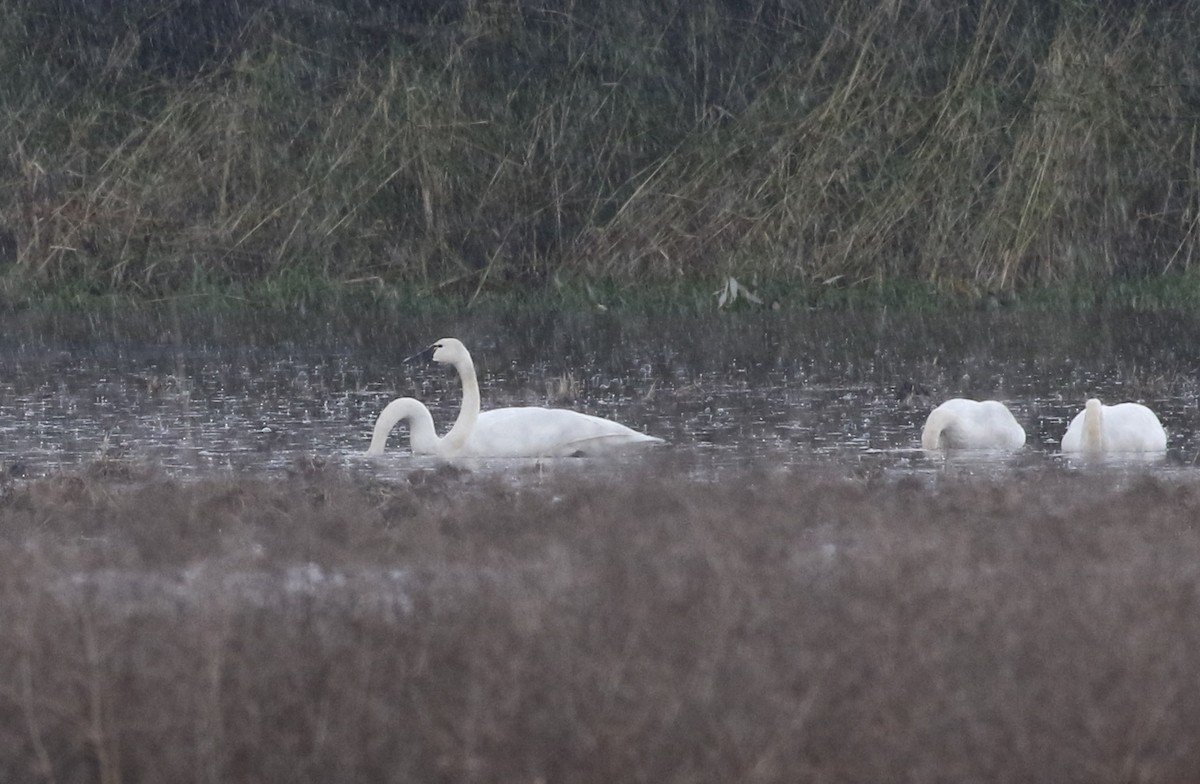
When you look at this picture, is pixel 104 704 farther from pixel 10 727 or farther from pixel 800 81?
pixel 800 81

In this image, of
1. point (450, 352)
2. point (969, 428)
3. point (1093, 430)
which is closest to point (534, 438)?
point (450, 352)

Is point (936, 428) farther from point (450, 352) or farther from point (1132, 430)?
point (450, 352)

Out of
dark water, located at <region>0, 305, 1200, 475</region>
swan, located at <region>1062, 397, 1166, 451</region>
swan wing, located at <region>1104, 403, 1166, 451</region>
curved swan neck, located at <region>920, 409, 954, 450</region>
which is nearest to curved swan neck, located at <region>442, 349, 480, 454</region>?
dark water, located at <region>0, 305, 1200, 475</region>

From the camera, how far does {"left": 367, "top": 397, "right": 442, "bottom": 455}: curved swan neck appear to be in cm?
963

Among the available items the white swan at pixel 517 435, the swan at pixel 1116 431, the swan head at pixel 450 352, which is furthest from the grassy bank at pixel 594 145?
the white swan at pixel 517 435

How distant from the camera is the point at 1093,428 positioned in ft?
30.6

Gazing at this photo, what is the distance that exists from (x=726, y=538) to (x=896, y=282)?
44.5 ft

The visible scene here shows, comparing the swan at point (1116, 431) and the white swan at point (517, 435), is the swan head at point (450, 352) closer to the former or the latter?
the white swan at point (517, 435)

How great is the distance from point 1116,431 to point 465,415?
2.83m

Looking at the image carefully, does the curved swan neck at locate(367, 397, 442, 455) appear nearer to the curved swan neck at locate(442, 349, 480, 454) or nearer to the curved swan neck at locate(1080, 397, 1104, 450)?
the curved swan neck at locate(442, 349, 480, 454)

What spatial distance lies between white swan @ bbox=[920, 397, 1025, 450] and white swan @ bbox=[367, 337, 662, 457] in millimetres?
1218

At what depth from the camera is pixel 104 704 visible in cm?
384

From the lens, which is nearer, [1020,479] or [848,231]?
[1020,479]

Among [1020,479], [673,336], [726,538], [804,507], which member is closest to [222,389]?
[673,336]
